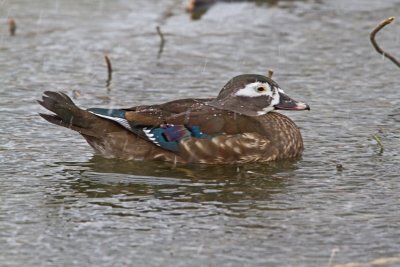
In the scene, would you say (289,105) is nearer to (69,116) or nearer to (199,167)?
(199,167)

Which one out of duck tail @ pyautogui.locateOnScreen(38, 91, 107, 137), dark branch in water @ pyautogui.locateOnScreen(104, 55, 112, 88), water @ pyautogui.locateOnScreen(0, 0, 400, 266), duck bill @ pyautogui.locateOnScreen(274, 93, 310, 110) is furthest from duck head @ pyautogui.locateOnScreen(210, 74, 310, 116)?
dark branch in water @ pyautogui.locateOnScreen(104, 55, 112, 88)

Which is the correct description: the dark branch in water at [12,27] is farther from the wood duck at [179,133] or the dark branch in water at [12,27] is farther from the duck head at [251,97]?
the duck head at [251,97]

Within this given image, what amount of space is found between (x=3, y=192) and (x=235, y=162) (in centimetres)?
193

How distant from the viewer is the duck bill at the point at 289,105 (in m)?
9.13

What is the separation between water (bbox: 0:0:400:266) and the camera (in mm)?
6734

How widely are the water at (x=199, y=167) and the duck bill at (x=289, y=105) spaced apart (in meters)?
0.36

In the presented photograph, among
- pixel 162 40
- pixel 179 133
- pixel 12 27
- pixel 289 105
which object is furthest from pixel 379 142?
pixel 12 27


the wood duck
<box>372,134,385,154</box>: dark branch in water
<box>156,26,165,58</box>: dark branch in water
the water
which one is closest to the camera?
the water

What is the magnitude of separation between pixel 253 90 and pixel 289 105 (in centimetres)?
32

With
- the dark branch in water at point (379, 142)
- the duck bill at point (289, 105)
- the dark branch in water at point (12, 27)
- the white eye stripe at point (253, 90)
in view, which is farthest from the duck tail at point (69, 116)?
the dark branch in water at point (12, 27)

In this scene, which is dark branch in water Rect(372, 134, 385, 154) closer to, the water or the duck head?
the water

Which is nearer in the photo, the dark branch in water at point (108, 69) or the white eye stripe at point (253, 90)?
the white eye stripe at point (253, 90)

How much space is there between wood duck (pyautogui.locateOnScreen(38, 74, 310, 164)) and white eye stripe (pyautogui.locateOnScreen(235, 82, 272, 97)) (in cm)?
22

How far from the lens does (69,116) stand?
29.2 feet
